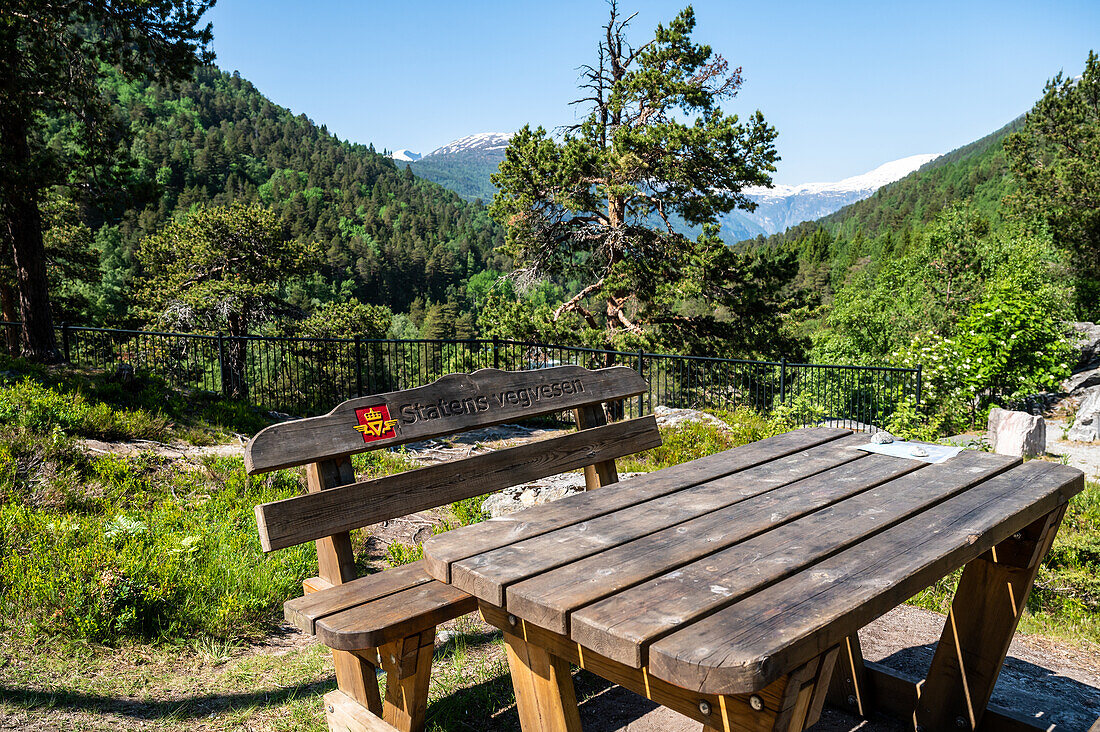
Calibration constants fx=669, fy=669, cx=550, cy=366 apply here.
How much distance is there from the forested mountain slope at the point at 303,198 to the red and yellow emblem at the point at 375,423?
135ft

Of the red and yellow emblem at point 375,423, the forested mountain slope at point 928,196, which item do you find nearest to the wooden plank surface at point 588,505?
the red and yellow emblem at point 375,423

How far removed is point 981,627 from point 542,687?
5.22ft

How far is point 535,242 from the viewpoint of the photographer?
18469mm

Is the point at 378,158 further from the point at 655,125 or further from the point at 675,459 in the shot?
the point at 675,459

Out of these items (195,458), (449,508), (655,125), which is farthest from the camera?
(655,125)

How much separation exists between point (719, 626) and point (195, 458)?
16.8 ft

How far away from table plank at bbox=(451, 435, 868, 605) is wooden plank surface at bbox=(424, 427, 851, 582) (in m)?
0.03

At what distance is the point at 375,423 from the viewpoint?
7.64 feet

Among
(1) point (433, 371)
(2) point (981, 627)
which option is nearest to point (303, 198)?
(1) point (433, 371)

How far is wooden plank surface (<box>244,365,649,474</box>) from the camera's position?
2094mm

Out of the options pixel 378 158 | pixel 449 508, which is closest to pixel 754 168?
pixel 449 508

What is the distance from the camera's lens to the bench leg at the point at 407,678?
1.96 metres

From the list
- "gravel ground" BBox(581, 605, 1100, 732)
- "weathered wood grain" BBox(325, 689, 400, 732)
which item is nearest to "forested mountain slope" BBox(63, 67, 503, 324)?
"weathered wood grain" BBox(325, 689, 400, 732)

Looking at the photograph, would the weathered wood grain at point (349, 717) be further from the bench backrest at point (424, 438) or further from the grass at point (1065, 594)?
the grass at point (1065, 594)
